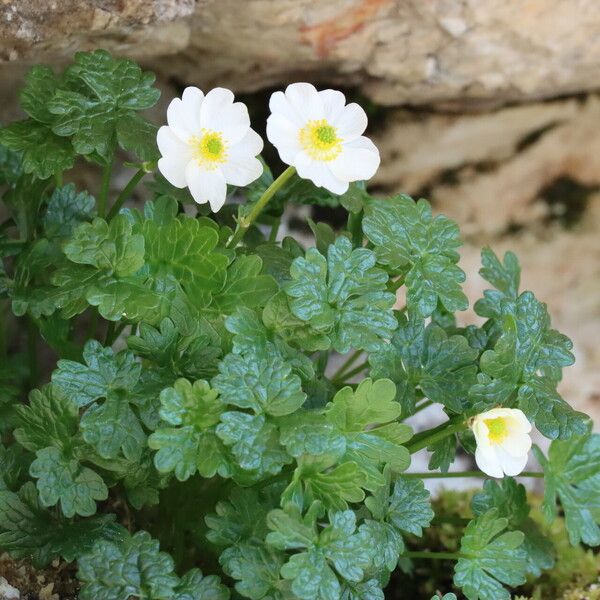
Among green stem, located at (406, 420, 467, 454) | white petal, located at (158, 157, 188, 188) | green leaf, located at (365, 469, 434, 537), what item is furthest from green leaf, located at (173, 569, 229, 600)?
white petal, located at (158, 157, 188, 188)

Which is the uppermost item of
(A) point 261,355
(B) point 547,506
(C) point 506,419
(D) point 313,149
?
(D) point 313,149

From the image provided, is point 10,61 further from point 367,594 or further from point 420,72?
point 367,594

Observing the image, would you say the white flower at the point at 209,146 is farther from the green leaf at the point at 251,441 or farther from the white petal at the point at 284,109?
the green leaf at the point at 251,441

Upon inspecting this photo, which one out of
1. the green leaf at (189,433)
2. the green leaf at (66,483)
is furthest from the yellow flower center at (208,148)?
the green leaf at (66,483)

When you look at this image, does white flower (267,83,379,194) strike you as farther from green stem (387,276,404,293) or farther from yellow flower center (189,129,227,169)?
green stem (387,276,404,293)

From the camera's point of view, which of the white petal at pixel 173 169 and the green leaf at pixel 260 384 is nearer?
the green leaf at pixel 260 384

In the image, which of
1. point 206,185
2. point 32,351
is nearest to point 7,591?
point 32,351

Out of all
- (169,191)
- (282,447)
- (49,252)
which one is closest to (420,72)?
(169,191)
